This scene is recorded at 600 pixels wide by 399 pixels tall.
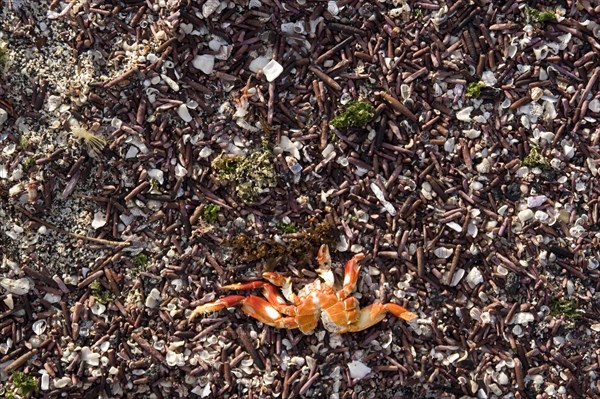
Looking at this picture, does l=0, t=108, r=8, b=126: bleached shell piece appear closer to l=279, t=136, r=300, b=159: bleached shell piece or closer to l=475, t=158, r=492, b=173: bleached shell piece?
l=279, t=136, r=300, b=159: bleached shell piece

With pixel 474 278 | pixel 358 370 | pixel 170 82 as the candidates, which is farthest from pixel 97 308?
pixel 474 278

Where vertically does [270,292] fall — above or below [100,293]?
below

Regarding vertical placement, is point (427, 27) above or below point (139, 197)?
above

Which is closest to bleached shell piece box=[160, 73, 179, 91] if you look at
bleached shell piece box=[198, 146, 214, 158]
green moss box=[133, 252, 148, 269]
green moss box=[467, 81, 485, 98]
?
bleached shell piece box=[198, 146, 214, 158]

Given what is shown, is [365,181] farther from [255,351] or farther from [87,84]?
[87,84]

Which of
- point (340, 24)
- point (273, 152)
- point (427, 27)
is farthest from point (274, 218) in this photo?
point (427, 27)

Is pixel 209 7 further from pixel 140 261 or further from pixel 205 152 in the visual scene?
pixel 140 261
